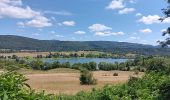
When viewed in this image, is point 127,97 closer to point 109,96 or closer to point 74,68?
point 109,96

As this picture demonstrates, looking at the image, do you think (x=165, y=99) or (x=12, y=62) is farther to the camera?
(x=165, y=99)

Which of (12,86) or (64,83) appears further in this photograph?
(64,83)

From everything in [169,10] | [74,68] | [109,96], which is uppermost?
[169,10]

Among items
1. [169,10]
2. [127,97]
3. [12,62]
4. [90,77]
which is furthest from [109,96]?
[90,77]

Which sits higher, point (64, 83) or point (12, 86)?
point (12, 86)

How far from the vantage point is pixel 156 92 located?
16.1 m

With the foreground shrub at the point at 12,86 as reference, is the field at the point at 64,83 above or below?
below

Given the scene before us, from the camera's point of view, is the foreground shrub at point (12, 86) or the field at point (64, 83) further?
the field at point (64, 83)

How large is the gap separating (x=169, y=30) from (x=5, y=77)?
18002 millimetres

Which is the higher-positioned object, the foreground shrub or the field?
the foreground shrub

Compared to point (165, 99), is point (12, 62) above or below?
above

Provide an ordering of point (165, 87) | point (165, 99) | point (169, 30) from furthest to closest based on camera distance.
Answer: point (169, 30)
point (165, 87)
point (165, 99)

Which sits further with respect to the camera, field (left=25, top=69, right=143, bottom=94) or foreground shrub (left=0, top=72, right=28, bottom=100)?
field (left=25, top=69, right=143, bottom=94)

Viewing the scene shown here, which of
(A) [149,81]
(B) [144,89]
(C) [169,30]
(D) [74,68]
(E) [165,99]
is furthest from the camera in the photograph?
(D) [74,68]
